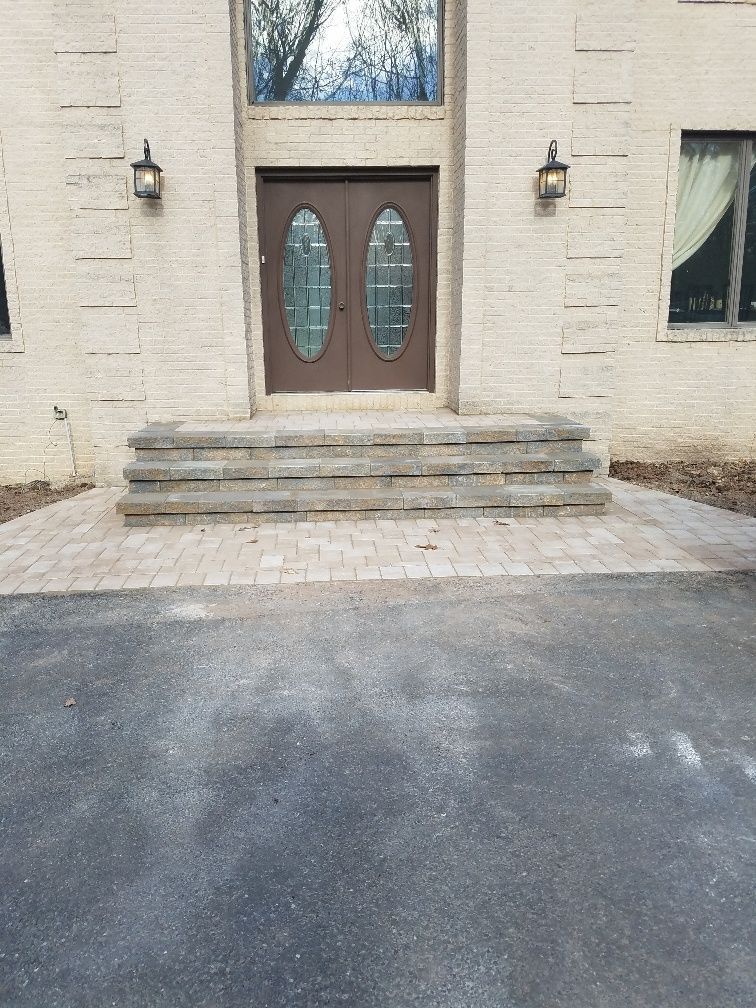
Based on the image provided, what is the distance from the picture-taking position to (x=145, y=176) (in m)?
7.09

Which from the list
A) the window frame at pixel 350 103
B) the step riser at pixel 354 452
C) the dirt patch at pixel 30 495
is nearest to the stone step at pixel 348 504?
the step riser at pixel 354 452

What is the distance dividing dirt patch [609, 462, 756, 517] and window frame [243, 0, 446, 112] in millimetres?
4675

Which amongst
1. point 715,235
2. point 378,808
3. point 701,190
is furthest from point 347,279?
point 378,808

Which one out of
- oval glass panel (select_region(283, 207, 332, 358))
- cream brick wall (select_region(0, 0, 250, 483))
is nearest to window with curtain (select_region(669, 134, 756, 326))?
oval glass panel (select_region(283, 207, 332, 358))

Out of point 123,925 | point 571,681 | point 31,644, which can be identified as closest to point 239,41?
point 31,644

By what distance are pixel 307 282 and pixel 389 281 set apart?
0.96m

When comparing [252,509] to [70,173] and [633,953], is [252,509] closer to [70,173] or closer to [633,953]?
[70,173]

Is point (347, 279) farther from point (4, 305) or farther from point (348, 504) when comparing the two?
point (4, 305)

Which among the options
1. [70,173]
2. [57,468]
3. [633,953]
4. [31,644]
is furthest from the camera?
[57,468]

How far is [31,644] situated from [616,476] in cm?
646

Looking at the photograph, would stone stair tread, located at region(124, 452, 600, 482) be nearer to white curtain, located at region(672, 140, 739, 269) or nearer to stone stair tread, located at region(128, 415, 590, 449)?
stone stair tread, located at region(128, 415, 590, 449)

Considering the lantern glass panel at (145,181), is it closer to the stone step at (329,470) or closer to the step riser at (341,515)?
the stone step at (329,470)

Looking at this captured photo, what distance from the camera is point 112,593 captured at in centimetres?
497

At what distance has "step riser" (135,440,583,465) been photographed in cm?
696
